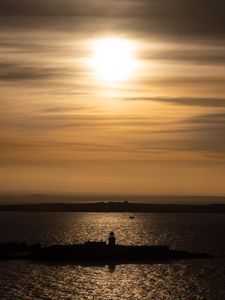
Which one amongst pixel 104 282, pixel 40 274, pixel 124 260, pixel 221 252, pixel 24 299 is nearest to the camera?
pixel 24 299

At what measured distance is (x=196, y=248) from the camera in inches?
5896

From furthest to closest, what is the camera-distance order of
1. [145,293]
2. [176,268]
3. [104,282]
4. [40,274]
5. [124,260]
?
1. [124,260]
2. [176,268]
3. [40,274]
4. [104,282]
5. [145,293]

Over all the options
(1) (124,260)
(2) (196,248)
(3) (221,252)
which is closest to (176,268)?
(1) (124,260)

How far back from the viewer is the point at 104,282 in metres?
90.4

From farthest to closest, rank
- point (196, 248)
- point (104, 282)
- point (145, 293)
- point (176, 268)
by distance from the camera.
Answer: point (196, 248)
point (176, 268)
point (104, 282)
point (145, 293)

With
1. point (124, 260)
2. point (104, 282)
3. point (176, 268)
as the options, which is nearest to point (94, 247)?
point (124, 260)

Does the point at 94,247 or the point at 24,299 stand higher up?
the point at 94,247

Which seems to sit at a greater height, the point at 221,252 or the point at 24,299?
the point at 221,252

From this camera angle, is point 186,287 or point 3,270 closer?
point 186,287

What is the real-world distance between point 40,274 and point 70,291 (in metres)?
15.0

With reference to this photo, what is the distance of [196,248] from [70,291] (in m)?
69.9

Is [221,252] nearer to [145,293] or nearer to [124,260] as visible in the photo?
[124,260]

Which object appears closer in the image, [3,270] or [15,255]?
[3,270]

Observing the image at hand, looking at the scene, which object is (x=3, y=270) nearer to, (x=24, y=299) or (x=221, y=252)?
(x=24, y=299)
